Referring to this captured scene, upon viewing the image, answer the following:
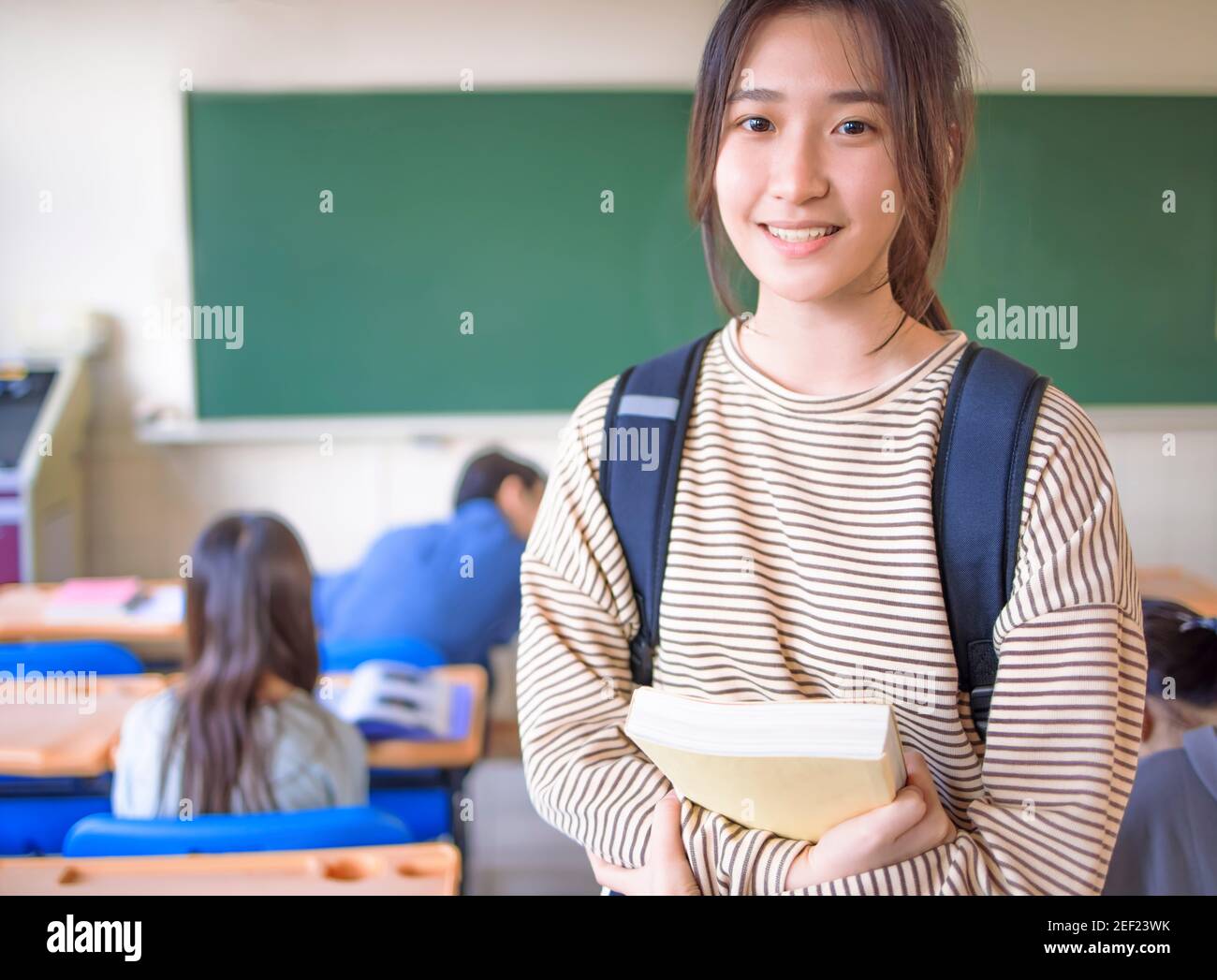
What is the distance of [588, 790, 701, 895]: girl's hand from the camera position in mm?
916

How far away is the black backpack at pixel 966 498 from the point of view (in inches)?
35.4

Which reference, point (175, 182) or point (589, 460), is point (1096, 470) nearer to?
point (589, 460)

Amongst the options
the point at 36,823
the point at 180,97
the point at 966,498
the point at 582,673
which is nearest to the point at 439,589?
the point at 36,823

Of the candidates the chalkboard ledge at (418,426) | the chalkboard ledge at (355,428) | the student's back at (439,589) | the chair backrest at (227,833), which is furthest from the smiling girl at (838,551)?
the student's back at (439,589)

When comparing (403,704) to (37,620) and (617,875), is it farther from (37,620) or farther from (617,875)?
(617,875)

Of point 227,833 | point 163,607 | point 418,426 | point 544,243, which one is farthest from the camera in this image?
point 418,426

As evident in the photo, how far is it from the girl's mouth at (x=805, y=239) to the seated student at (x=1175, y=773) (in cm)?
71

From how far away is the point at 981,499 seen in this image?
91 centimetres

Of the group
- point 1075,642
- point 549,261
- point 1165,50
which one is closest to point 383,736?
point 549,261

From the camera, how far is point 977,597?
0.92 m

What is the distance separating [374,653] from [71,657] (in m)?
0.66

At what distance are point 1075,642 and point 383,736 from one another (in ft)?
4.50

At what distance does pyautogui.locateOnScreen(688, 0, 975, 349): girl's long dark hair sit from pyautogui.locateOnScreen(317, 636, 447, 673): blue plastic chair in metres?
1.31
